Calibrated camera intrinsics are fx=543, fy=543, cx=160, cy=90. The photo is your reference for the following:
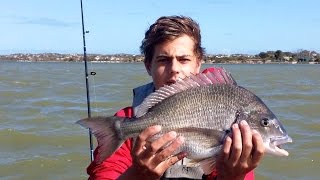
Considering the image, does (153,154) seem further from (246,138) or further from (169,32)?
(169,32)

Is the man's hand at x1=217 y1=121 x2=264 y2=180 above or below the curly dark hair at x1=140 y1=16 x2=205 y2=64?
below

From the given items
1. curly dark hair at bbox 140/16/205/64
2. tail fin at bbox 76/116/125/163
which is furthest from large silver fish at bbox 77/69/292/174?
curly dark hair at bbox 140/16/205/64

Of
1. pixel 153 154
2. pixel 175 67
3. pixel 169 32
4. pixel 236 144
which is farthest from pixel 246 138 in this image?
pixel 169 32

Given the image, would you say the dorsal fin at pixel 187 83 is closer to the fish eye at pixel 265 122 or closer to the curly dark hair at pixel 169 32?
the fish eye at pixel 265 122

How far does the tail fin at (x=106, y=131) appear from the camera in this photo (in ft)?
12.1

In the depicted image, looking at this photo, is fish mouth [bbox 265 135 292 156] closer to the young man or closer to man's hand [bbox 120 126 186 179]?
the young man

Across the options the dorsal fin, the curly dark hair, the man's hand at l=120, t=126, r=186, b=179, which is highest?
the curly dark hair

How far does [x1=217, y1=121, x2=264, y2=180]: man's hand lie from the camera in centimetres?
340

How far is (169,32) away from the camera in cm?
433

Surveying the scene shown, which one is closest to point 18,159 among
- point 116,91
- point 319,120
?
point 319,120

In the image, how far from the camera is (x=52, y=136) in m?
13.8

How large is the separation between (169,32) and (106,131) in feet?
3.50

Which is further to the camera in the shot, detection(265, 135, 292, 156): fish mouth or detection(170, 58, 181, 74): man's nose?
detection(170, 58, 181, 74): man's nose

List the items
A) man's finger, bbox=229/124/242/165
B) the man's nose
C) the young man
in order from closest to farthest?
man's finger, bbox=229/124/242/165, the young man, the man's nose
